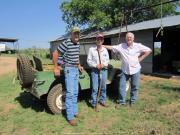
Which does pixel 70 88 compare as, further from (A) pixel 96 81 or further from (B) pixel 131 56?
(B) pixel 131 56

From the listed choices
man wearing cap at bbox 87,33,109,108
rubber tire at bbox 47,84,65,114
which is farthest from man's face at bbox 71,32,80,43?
rubber tire at bbox 47,84,65,114

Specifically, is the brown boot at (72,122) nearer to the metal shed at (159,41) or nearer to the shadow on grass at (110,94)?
the shadow on grass at (110,94)

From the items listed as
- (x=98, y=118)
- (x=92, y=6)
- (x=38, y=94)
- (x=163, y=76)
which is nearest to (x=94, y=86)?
(x=98, y=118)

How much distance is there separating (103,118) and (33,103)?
2477 mm

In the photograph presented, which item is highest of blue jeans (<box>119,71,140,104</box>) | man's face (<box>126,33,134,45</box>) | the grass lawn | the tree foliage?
the tree foliage

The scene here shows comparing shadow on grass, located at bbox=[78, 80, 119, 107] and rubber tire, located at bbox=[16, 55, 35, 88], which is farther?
shadow on grass, located at bbox=[78, 80, 119, 107]

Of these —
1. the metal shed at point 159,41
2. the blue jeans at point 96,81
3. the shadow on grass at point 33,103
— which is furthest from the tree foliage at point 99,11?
the blue jeans at point 96,81

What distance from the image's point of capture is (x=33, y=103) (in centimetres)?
780

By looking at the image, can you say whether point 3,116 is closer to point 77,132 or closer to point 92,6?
point 77,132

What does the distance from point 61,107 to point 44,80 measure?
79 centimetres

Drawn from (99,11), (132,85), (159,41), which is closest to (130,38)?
(132,85)

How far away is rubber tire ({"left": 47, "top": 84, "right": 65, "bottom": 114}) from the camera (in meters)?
6.37

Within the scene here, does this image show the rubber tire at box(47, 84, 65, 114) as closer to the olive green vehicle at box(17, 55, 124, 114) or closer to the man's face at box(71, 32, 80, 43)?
the olive green vehicle at box(17, 55, 124, 114)

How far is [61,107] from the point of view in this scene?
6555mm
